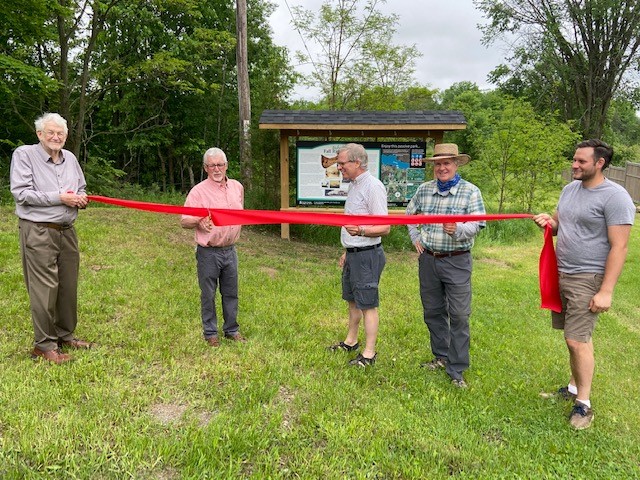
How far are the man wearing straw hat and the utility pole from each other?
808cm

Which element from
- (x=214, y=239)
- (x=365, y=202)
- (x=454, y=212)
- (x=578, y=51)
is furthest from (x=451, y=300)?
(x=578, y=51)

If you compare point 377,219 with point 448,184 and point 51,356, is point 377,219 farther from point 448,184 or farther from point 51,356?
point 51,356

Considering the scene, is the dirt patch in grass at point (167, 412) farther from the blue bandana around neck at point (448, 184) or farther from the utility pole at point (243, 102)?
the utility pole at point (243, 102)

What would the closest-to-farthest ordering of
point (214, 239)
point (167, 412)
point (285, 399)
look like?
point (167, 412)
point (285, 399)
point (214, 239)

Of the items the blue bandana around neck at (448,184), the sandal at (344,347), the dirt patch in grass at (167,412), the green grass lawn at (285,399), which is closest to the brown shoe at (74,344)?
the green grass lawn at (285,399)

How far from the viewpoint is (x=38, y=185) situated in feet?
11.5

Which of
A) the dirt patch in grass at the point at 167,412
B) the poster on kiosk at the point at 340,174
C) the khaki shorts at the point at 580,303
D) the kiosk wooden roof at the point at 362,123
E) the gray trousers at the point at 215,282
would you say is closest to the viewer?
the dirt patch in grass at the point at 167,412

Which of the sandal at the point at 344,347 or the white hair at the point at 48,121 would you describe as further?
the sandal at the point at 344,347

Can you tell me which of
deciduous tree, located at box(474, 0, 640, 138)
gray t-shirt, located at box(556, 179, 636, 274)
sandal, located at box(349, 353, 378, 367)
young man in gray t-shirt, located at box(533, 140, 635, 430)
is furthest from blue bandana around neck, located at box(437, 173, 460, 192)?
deciduous tree, located at box(474, 0, 640, 138)

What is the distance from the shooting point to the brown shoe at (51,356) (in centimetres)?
366

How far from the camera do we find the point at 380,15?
15156 millimetres

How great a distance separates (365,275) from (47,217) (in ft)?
7.98

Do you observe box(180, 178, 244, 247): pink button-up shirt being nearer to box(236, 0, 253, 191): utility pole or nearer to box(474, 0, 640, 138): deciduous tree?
box(236, 0, 253, 191): utility pole

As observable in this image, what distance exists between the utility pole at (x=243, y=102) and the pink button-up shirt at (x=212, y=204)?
24.5 ft
